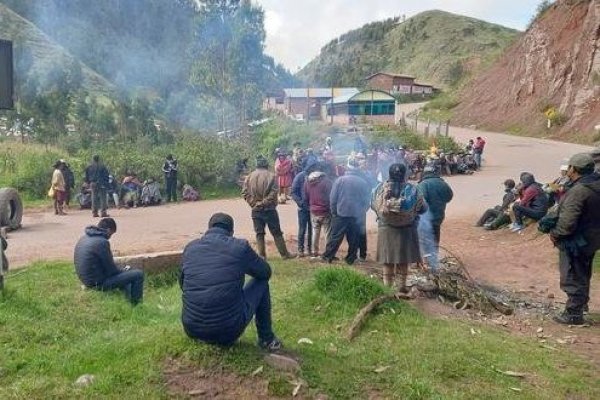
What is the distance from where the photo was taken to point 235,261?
462cm

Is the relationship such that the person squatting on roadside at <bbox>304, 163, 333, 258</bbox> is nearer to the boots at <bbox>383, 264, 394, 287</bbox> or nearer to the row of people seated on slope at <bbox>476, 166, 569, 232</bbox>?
the boots at <bbox>383, 264, 394, 287</bbox>

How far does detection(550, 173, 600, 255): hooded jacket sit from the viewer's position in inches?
267

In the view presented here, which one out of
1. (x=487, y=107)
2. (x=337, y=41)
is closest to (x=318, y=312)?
(x=487, y=107)

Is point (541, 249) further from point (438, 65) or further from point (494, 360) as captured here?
point (438, 65)

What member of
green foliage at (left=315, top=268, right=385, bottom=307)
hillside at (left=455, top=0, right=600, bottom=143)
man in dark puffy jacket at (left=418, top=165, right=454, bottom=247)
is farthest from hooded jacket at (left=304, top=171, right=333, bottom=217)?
hillside at (left=455, top=0, right=600, bottom=143)

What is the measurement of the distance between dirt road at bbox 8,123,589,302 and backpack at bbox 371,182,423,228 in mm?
2860

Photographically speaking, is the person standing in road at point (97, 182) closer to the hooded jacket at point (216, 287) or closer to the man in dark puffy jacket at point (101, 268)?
the man in dark puffy jacket at point (101, 268)

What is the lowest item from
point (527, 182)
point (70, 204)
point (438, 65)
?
point (70, 204)

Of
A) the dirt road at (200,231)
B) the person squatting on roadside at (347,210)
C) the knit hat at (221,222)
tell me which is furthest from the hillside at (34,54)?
the knit hat at (221,222)

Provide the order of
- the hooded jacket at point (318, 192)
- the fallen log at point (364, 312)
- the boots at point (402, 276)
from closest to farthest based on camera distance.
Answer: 1. the fallen log at point (364, 312)
2. the boots at point (402, 276)
3. the hooded jacket at point (318, 192)

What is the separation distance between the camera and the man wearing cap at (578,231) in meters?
6.79

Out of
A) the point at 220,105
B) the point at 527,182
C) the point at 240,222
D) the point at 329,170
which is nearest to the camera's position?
the point at 329,170

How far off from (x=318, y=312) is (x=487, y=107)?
41180 mm

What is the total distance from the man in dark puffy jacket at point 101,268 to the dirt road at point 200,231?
10.9 feet
